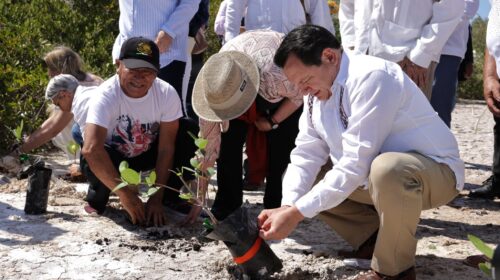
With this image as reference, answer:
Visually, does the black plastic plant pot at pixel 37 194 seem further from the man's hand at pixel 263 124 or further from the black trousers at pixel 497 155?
the black trousers at pixel 497 155

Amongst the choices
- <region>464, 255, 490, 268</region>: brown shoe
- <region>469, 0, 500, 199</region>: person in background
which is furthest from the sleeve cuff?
<region>464, 255, 490, 268</region>: brown shoe

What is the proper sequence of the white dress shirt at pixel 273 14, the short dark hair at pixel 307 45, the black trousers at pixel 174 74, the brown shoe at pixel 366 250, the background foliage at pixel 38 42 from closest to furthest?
the short dark hair at pixel 307 45
the brown shoe at pixel 366 250
the white dress shirt at pixel 273 14
the black trousers at pixel 174 74
the background foliage at pixel 38 42

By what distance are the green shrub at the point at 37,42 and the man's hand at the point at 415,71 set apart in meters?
2.90

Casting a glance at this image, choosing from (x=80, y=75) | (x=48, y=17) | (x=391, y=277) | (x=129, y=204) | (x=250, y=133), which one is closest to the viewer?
(x=391, y=277)

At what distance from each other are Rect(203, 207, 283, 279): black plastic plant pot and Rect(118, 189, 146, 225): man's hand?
36.1 inches

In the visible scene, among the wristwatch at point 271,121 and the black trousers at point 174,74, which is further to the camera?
the black trousers at point 174,74

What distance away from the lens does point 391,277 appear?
3.23m

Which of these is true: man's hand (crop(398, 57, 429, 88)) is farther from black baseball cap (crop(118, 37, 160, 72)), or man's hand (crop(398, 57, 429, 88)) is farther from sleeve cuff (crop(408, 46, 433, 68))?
black baseball cap (crop(118, 37, 160, 72))

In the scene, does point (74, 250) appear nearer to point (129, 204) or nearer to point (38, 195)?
point (129, 204)

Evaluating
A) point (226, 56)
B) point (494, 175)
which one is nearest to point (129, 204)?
point (226, 56)

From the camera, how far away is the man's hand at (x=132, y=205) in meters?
4.16

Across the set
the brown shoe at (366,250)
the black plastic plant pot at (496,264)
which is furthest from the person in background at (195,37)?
the black plastic plant pot at (496,264)

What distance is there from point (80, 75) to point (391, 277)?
10.2ft

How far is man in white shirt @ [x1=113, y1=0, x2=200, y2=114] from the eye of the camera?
4.98m
